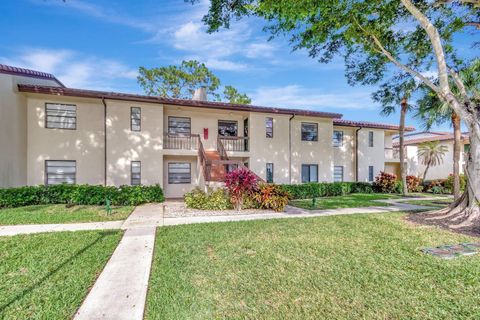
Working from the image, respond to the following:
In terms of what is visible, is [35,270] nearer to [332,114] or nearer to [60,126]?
[60,126]

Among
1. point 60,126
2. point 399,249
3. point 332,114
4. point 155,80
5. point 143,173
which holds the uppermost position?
point 155,80

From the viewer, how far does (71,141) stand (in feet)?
42.8

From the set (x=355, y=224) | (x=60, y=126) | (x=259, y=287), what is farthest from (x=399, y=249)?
(x=60, y=126)

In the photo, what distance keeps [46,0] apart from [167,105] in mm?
7665

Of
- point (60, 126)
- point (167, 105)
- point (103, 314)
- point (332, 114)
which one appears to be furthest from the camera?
point (332, 114)

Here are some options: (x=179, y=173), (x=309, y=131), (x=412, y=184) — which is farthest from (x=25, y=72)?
(x=412, y=184)

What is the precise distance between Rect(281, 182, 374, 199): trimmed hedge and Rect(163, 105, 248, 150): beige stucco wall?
5553 millimetres

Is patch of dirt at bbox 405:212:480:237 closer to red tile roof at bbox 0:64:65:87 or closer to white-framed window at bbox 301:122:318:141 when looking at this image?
white-framed window at bbox 301:122:318:141

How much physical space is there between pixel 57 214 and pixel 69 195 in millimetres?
2066

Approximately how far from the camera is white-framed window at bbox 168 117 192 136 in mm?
15391

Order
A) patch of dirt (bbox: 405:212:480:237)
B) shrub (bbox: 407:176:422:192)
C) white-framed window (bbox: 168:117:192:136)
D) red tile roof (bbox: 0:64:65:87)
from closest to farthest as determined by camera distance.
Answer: patch of dirt (bbox: 405:212:480:237) → red tile roof (bbox: 0:64:65:87) → white-framed window (bbox: 168:117:192:136) → shrub (bbox: 407:176:422:192)

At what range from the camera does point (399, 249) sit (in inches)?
214

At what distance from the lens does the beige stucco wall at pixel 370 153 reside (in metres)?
20.1

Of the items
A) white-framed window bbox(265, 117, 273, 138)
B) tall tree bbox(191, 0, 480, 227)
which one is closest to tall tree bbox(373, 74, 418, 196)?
tall tree bbox(191, 0, 480, 227)
